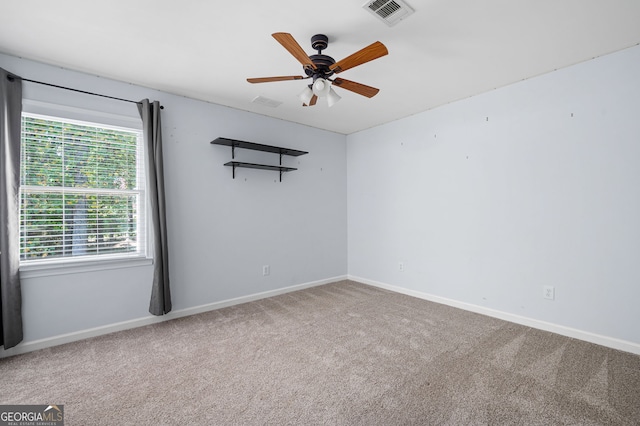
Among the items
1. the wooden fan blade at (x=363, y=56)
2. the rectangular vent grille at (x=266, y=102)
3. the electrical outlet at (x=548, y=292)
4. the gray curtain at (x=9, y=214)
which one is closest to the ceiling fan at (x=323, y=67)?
the wooden fan blade at (x=363, y=56)

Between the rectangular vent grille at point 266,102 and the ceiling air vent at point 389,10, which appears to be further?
the rectangular vent grille at point 266,102

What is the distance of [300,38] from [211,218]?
7.60 ft

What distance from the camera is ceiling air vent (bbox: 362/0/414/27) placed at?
1947 mm

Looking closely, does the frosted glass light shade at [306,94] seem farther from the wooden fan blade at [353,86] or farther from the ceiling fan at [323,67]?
the wooden fan blade at [353,86]

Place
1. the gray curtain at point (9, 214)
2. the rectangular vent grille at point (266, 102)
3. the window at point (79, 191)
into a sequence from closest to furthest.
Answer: the gray curtain at point (9, 214) < the window at point (79, 191) < the rectangular vent grille at point (266, 102)

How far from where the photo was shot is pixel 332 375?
2186mm

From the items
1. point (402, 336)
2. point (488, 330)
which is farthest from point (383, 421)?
point (488, 330)

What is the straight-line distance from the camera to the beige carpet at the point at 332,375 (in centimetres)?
177

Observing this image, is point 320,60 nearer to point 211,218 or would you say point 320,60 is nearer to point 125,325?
point 211,218

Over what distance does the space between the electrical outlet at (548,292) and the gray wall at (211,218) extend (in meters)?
2.86

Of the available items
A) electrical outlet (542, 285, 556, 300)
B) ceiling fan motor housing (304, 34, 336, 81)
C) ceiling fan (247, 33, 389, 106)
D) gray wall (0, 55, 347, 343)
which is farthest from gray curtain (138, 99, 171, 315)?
electrical outlet (542, 285, 556, 300)

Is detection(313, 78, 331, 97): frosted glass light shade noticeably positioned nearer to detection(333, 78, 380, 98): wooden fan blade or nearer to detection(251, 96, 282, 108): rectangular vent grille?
detection(333, 78, 380, 98): wooden fan blade

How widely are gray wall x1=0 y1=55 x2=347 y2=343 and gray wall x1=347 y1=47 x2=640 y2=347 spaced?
3.63 feet

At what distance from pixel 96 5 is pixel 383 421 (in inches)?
126
